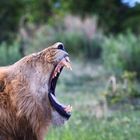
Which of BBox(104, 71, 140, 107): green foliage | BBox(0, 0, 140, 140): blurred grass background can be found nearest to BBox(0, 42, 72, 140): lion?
BBox(0, 0, 140, 140): blurred grass background

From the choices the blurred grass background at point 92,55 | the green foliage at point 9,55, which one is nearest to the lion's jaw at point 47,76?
the blurred grass background at point 92,55

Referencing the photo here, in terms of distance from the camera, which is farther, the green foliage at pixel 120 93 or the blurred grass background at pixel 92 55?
the green foliage at pixel 120 93

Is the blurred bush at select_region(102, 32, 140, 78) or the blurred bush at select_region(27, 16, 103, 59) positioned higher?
the blurred bush at select_region(27, 16, 103, 59)

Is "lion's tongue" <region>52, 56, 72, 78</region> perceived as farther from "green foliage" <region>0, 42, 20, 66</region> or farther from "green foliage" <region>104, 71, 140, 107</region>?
"green foliage" <region>0, 42, 20, 66</region>

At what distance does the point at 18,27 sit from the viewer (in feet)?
66.8

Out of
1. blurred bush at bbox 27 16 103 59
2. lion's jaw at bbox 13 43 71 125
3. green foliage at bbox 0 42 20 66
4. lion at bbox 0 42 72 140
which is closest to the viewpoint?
lion at bbox 0 42 72 140

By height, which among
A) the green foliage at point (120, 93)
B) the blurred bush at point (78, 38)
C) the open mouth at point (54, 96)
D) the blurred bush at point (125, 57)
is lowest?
the green foliage at point (120, 93)

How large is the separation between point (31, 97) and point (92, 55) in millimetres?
15425

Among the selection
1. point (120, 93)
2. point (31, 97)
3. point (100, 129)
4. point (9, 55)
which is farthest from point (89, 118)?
point (9, 55)

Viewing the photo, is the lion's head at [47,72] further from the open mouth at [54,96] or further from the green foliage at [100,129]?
the green foliage at [100,129]

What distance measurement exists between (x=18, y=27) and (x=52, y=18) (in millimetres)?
4164

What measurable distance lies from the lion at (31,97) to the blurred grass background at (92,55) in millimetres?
1124

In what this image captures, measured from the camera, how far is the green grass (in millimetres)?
7238

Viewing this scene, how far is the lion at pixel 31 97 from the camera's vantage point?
13.6 feet
